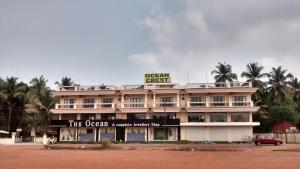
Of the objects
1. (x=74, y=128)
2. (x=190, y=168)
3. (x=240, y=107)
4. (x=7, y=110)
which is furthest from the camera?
(x=7, y=110)

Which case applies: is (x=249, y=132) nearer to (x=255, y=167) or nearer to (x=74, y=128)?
(x=74, y=128)

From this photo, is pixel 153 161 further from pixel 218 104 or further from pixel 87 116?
pixel 87 116

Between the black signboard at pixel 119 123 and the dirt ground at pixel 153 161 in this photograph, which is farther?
the black signboard at pixel 119 123

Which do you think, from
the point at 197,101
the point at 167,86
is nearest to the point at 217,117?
the point at 197,101

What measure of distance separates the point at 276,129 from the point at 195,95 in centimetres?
1538

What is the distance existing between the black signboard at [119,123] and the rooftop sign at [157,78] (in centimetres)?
680

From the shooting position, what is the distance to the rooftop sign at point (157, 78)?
5769cm

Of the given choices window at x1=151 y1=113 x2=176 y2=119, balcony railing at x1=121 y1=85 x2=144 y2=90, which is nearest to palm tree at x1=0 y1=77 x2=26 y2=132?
balcony railing at x1=121 y1=85 x2=144 y2=90

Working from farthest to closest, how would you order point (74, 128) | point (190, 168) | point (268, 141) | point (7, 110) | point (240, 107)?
1. point (7, 110)
2. point (74, 128)
3. point (240, 107)
4. point (268, 141)
5. point (190, 168)

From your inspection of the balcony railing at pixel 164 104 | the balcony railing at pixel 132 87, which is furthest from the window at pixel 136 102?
the balcony railing at pixel 164 104

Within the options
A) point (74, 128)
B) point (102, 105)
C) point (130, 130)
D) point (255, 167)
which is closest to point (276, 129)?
point (130, 130)

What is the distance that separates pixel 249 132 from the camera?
53906 millimetres

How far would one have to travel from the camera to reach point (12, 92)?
2813 inches

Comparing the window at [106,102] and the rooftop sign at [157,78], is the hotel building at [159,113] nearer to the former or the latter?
the window at [106,102]
